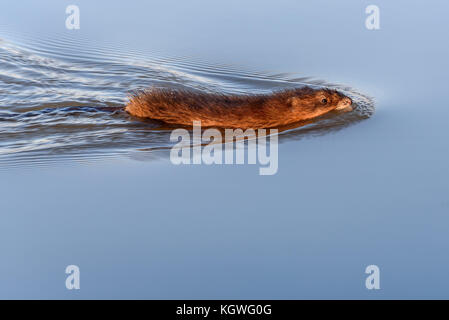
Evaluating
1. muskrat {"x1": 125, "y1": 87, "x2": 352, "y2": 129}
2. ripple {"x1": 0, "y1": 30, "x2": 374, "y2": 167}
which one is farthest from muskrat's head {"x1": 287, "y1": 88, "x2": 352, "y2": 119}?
ripple {"x1": 0, "y1": 30, "x2": 374, "y2": 167}

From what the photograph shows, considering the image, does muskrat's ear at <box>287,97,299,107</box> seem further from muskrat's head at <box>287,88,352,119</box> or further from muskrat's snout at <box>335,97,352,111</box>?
muskrat's snout at <box>335,97,352,111</box>

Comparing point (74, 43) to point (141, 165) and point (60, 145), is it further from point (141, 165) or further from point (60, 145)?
point (141, 165)

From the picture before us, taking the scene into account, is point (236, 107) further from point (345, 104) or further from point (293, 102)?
point (345, 104)

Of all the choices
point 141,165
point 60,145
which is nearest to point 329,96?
point 141,165

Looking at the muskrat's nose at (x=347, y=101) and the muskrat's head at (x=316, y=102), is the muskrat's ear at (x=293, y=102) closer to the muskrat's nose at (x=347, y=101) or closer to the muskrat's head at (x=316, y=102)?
the muskrat's head at (x=316, y=102)

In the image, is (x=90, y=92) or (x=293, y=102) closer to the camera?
(x=293, y=102)

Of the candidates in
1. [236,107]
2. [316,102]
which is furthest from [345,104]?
[236,107]

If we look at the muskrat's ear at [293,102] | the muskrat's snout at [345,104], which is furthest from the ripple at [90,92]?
the muskrat's ear at [293,102]
